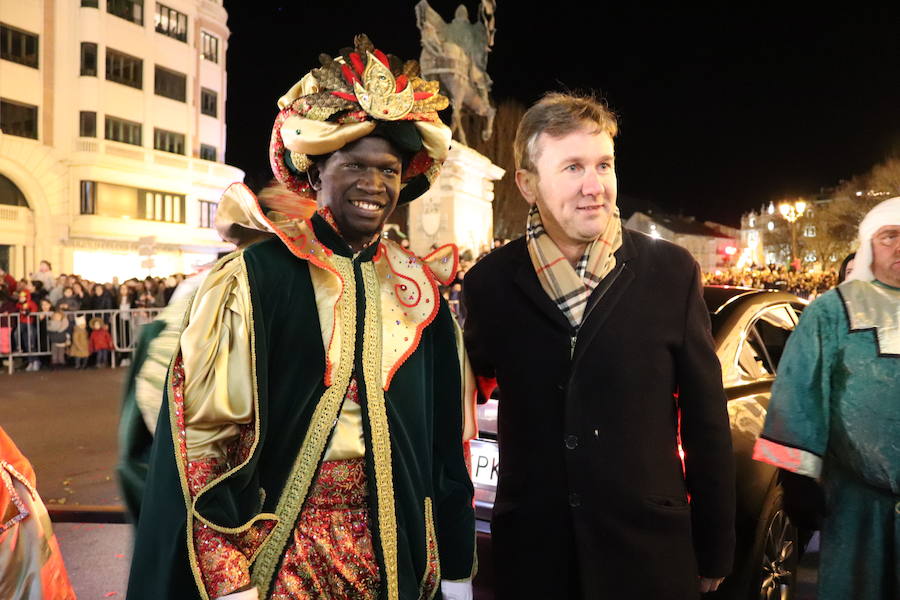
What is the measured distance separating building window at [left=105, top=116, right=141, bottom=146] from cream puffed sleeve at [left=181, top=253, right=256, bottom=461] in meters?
36.3

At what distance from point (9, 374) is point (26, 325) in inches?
39.2

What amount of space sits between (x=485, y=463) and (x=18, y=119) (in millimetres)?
34107

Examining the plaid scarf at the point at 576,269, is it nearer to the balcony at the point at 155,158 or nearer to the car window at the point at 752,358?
the car window at the point at 752,358

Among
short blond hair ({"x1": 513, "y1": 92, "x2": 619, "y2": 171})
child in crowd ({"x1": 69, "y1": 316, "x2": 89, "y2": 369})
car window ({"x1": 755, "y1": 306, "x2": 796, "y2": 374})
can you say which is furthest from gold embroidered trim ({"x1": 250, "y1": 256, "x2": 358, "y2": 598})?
child in crowd ({"x1": 69, "y1": 316, "x2": 89, "y2": 369})

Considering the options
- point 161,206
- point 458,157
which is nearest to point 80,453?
point 458,157

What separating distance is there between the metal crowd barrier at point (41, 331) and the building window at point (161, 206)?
22.7m

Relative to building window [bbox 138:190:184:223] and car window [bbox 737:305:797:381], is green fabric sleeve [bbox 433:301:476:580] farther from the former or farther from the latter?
building window [bbox 138:190:184:223]

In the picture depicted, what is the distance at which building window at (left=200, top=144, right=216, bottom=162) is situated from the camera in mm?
39250

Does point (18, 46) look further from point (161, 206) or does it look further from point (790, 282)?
point (790, 282)

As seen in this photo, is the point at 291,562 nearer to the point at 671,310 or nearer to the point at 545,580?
the point at 545,580

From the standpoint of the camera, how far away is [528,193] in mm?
2652

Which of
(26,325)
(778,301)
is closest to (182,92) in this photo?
(26,325)

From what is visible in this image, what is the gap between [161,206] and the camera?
1423 inches

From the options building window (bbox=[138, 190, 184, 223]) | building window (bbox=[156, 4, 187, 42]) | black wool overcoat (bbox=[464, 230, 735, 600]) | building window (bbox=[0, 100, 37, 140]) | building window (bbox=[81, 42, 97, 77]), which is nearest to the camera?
Answer: black wool overcoat (bbox=[464, 230, 735, 600])
